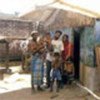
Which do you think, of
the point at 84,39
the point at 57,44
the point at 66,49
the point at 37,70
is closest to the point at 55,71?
the point at 37,70

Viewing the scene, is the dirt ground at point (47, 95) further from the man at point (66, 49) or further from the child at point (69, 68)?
the man at point (66, 49)

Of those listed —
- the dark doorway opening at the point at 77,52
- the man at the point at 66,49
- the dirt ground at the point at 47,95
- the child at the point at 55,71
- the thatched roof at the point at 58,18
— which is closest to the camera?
the dirt ground at the point at 47,95

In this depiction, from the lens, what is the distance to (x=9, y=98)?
7.75 m

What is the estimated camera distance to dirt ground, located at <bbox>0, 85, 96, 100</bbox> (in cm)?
775

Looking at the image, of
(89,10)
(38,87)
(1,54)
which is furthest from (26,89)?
(1,54)

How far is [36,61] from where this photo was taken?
27.3ft

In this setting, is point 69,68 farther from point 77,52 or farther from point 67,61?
point 77,52

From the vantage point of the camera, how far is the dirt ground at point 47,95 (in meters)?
7.75

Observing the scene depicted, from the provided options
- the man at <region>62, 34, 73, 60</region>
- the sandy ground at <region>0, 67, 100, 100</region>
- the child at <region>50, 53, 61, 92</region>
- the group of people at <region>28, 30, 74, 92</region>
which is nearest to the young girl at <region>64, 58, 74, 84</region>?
the group of people at <region>28, 30, 74, 92</region>

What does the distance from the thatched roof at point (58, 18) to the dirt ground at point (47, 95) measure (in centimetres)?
245

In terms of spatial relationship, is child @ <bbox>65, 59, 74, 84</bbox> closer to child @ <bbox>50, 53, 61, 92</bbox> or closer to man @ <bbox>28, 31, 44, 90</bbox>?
child @ <bbox>50, 53, 61, 92</bbox>

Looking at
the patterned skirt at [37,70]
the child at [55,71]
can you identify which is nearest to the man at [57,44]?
the child at [55,71]

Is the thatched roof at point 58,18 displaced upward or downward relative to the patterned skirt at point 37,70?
upward

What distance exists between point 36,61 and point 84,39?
2.27 metres
